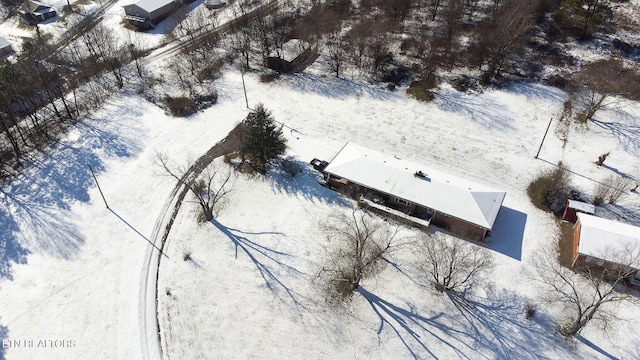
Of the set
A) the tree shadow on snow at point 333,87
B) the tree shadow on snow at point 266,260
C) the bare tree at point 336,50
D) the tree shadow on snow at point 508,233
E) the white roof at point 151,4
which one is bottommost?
the tree shadow on snow at point 508,233

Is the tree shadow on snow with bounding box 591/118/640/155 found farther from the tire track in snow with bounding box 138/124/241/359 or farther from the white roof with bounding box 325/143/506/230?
the tire track in snow with bounding box 138/124/241/359

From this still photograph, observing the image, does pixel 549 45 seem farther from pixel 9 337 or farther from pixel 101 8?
pixel 101 8

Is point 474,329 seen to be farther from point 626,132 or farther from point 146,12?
point 146,12

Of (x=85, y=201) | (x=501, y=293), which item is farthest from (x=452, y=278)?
(x=85, y=201)

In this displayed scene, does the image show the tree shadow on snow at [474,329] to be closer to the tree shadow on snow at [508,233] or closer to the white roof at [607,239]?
the tree shadow on snow at [508,233]

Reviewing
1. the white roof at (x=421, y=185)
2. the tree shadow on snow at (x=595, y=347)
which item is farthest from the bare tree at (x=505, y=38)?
the tree shadow on snow at (x=595, y=347)

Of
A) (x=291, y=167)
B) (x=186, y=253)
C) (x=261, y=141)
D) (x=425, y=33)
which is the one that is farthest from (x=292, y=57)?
(x=186, y=253)
